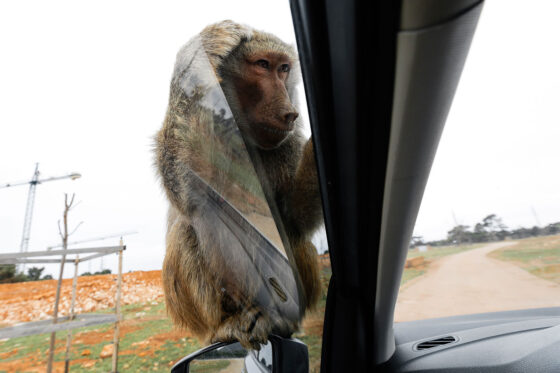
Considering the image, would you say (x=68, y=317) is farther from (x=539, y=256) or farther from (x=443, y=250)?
(x=539, y=256)

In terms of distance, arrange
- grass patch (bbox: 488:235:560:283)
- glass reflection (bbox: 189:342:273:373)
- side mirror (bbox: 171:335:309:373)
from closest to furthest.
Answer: grass patch (bbox: 488:235:560:283)
side mirror (bbox: 171:335:309:373)
glass reflection (bbox: 189:342:273:373)

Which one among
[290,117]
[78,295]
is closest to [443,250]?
[290,117]

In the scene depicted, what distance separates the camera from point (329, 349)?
1.47 m

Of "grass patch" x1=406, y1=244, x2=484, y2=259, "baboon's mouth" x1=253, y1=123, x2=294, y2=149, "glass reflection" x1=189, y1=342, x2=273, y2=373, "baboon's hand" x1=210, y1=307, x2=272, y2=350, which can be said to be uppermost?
"baboon's mouth" x1=253, y1=123, x2=294, y2=149

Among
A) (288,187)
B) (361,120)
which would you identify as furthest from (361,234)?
(288,187)

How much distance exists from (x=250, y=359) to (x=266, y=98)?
1.49 meters

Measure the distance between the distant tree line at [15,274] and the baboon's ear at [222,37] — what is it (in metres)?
1.82

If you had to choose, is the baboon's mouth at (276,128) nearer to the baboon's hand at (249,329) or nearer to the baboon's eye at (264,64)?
the baboon's eye at (264,64)

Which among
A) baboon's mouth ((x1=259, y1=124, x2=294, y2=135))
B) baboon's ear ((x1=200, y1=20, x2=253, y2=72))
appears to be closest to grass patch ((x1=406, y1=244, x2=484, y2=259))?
baboon's mouth ((x1=259, y1=124, x2=294, y2=135))

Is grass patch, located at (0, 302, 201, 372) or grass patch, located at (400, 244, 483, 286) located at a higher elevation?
grass patch, located at (400, 244, 483, 286)

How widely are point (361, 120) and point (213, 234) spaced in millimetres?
1372

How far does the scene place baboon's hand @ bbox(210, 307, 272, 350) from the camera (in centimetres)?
183

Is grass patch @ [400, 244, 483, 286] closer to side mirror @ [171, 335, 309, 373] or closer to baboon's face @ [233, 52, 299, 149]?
side mirror @ [171, 335, 309, 373]

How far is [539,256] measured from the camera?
1.47 m
